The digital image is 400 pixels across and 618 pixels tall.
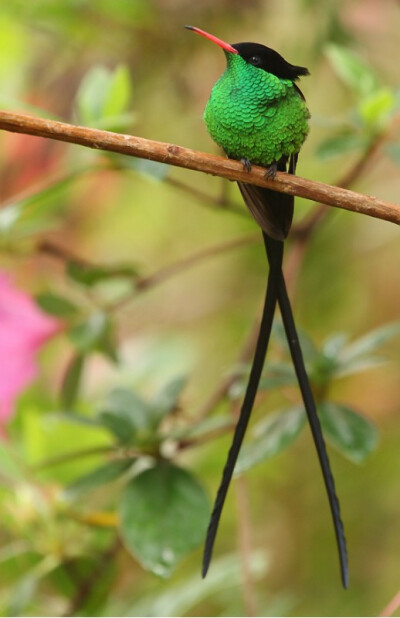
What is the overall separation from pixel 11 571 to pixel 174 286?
103 centimetres

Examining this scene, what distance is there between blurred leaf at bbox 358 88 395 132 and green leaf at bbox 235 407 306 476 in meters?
0.34

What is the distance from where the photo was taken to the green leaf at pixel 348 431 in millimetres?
907

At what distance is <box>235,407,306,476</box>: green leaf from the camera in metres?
0.91

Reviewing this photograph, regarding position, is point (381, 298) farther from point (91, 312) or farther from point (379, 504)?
point (91, 312)

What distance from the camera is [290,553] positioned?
1658mm

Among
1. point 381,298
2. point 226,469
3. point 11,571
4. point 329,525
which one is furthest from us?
point 381,298

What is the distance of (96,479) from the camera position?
3.15 ft

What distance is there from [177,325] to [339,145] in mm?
1019

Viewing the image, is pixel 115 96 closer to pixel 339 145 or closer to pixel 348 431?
pixel 339 145

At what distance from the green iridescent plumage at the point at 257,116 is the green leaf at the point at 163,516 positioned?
0.39 m

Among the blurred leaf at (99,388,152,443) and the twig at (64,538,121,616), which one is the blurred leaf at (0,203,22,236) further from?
the twig at (64,538,121,616)

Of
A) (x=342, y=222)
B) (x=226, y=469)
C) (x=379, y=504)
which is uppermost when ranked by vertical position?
(x=342, y=222)

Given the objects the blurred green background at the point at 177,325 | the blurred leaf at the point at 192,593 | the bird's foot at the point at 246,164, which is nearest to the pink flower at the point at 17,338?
the blurred green background at the point at 177,325

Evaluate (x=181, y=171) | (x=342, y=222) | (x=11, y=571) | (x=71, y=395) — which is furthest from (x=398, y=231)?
(x=11, y=571)
